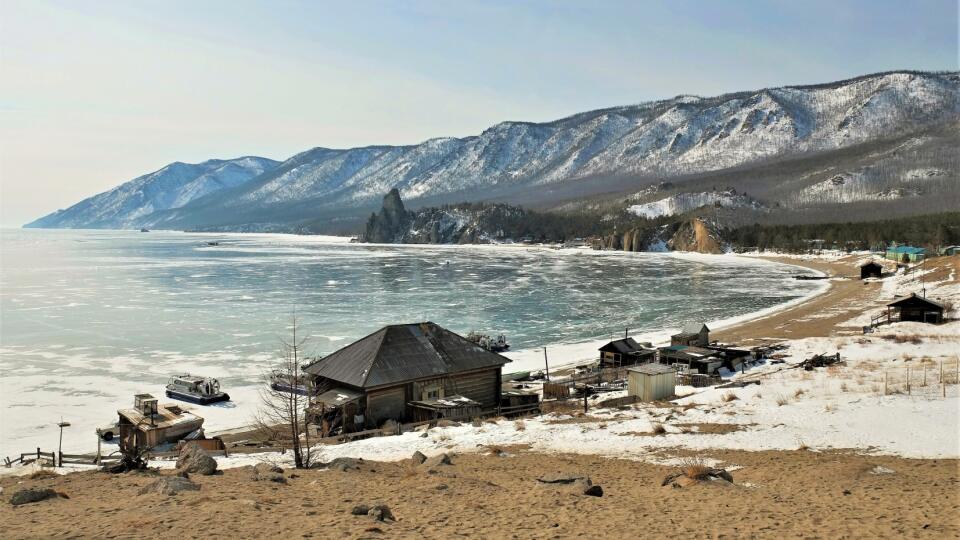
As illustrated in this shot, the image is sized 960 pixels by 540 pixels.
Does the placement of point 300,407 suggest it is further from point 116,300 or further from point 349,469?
point 116,300

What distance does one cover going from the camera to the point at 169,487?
42.5ft

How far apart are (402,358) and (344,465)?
9.98 metres

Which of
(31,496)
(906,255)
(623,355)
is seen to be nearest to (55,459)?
(31,496)

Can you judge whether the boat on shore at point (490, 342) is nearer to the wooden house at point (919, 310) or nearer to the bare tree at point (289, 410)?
the bare tree at point (289, 410)

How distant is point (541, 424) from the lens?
923 inches

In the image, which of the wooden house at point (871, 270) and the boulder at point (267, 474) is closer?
the boulder at point (267, 474)

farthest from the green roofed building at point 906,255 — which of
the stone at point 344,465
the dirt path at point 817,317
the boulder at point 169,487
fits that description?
the boulder at point 169,487

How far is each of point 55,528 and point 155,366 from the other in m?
33.8

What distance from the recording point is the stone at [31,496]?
41.2 feet

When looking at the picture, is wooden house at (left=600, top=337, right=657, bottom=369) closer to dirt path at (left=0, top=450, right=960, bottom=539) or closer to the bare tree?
the bare tree

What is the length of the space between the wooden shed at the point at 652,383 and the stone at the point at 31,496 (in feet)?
73.6

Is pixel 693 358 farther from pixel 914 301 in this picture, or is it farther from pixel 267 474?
pixel 267 474

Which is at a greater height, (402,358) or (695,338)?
(402,358)

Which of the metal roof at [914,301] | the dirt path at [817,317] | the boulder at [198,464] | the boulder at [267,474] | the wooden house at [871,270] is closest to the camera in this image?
the boulder at [267,474]
